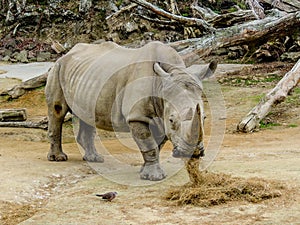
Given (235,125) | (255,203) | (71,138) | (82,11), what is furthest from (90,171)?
(82,11)

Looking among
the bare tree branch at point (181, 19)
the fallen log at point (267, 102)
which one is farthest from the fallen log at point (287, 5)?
the fallen log at point (267, 102)

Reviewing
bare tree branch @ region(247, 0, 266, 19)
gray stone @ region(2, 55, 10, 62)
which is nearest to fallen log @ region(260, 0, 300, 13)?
bare tree branch @ region(247, 0, 266, 19)

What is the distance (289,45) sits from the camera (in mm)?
17203

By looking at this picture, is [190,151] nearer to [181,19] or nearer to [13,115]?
[13,115]

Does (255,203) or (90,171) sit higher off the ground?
(255,203)

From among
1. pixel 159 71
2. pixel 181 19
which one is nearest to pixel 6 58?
pixel 181 19

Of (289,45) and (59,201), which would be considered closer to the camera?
(59,201)

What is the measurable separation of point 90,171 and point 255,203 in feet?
8.93

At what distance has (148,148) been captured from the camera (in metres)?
6.34

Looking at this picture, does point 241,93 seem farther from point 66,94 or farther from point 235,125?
point 66,94

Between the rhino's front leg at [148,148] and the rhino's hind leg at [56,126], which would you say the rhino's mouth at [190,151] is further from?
the rhino's hind leg at [56,126]

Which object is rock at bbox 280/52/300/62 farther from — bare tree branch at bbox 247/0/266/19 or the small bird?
the small bird

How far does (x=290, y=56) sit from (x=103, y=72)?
33.5ft

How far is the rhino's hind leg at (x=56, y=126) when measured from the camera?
798 cm
